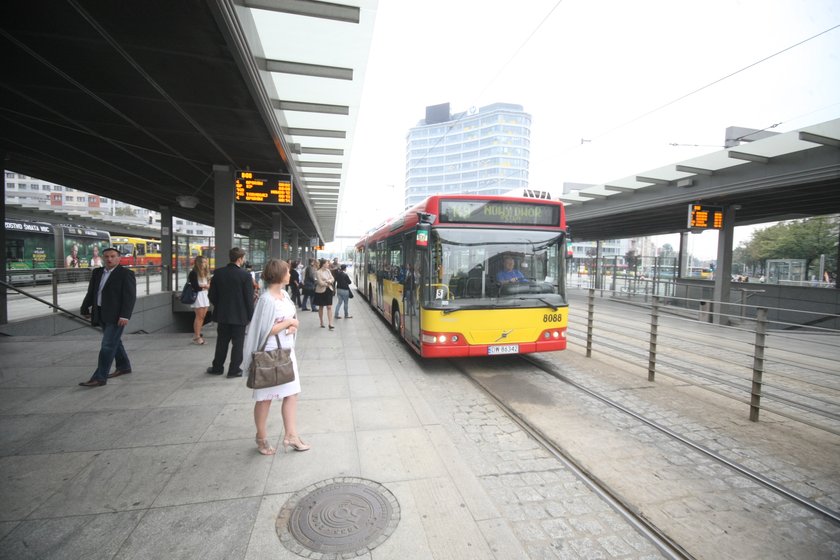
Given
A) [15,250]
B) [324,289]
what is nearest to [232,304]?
[324,289]

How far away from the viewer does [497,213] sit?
679 centimetres

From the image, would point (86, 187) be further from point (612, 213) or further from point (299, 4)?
point (612, 213)

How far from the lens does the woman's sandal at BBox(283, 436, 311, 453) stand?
3.68 meters

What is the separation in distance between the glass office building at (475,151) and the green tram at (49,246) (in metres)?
87.7

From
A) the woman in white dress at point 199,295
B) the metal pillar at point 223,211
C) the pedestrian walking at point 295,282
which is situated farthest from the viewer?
the pedestrian walking at point 295,282

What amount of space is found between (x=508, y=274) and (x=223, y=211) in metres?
7.91

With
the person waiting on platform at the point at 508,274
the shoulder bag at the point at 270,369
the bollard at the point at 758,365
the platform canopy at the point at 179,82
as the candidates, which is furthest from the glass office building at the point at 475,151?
the shoulder bag at the point at 270,369

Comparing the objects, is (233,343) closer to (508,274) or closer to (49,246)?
(508,274)

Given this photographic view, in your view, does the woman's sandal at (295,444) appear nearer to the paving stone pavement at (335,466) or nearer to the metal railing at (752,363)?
the paving stone pavement at (335,466)

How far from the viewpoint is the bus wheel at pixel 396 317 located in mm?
9091

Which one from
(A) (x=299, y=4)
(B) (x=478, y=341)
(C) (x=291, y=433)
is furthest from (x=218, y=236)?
(C) (x=291, y=433)

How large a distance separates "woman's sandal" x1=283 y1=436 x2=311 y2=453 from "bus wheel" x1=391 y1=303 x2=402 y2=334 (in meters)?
5.20

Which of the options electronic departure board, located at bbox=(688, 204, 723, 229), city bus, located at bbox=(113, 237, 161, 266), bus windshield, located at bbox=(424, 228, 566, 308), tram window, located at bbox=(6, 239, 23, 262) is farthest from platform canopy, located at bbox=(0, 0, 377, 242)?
city bus, located at bbox=(113, 237, 161, 266)

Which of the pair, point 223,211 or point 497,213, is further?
point 223,211
